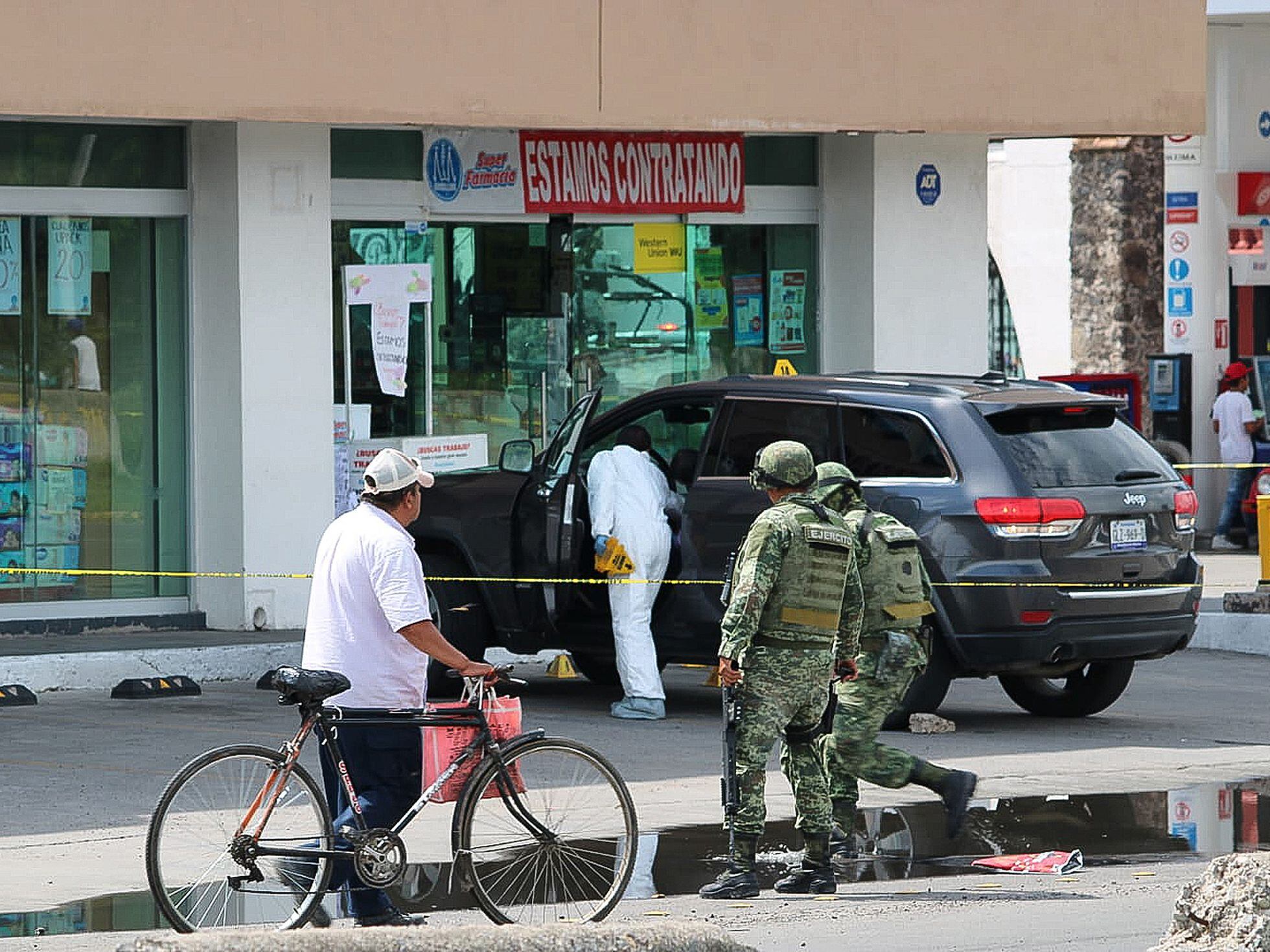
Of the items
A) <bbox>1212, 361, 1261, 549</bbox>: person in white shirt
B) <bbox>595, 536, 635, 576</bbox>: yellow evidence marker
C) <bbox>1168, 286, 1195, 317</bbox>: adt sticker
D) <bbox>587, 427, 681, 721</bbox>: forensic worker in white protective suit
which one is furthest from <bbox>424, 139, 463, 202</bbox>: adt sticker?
<bbox>1168, 286, 1195, 317</bbox>: adt sticker

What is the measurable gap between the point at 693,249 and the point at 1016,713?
5.42 m

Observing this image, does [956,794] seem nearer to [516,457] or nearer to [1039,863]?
[1039,863]

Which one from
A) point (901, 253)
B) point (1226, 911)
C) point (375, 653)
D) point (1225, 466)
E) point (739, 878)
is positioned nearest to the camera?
point (1226, 911)

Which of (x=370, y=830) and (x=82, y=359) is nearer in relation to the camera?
(x=370, y=830)

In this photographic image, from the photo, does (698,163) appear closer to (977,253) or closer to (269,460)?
(977,253)

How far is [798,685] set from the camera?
9016 millimetres

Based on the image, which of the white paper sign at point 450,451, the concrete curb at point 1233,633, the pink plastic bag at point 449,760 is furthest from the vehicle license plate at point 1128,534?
the white paper sign at point 450,451

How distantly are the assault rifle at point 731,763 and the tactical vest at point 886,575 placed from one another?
88cm

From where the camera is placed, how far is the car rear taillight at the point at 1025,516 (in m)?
12.4

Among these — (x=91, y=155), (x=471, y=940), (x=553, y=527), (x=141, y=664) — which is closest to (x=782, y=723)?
(x=471, y=940)

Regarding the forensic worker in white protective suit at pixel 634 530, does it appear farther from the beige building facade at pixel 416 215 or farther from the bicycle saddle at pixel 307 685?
the bicycle saddle at pixel 307 685

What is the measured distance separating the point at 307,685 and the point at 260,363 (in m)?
8.43

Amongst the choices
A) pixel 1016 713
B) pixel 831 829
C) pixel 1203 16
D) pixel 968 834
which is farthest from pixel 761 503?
pixel 1203 16

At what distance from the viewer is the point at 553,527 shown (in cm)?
1346
